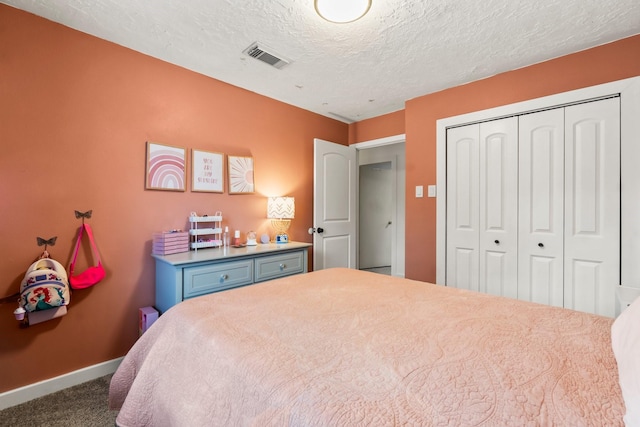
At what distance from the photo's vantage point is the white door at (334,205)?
3.40 m

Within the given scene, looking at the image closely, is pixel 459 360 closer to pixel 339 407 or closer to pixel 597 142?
pixel 339 407

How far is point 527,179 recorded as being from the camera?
96.0 inches

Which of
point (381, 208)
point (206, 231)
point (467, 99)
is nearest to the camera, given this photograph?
point (206, 231)

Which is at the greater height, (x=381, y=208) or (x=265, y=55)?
(x=265, y=55)

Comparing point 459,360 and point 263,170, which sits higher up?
point 263,170

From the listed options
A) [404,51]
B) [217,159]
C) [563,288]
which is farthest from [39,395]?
[563,288]

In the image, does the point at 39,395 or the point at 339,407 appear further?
the point at 39,395

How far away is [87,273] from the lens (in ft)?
6.31

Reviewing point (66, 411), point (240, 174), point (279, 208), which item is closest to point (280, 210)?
point (279, 208)

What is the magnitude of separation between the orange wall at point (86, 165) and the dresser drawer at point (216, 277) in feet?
1.75

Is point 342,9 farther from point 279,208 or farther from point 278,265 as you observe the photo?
point 278,265

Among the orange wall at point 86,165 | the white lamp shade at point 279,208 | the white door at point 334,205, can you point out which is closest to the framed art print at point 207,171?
the orange wall at point 86,165

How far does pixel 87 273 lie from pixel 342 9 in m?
2.34

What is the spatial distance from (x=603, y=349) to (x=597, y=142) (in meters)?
1.97
